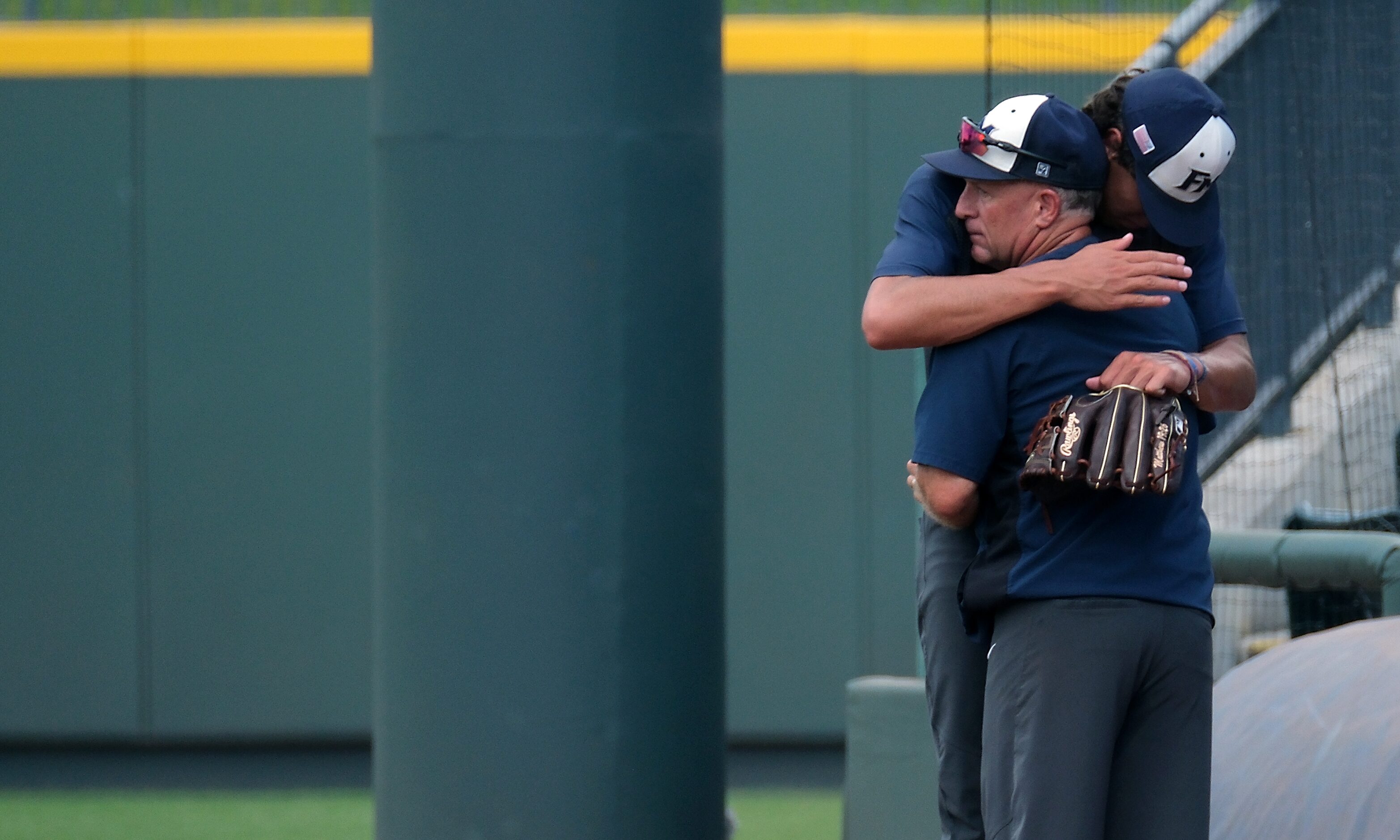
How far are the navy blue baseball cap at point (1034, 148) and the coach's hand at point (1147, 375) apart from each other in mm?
318

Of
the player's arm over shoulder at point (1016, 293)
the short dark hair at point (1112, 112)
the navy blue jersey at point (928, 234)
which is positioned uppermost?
the short dark hair at point (1112, 112)

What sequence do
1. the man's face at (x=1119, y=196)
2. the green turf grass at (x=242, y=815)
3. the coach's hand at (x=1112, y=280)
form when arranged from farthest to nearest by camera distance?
the green turf grass at (x=242, y=815) → the man's face at (x=1119, y=196) → the coach's hand at (x=1112, y=280)

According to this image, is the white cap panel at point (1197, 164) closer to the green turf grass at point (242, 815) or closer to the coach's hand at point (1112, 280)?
the coach's hand at point (1112, 280)

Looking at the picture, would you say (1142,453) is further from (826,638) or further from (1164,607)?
(826,638)

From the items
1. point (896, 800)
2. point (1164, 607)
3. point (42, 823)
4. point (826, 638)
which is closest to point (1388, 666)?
point (1164, 607)

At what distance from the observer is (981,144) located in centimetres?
258

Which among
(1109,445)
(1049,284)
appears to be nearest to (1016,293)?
(1049,284)

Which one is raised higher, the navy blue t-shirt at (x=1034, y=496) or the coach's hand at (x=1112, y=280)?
the coach's hand at (x=1112, y=280)

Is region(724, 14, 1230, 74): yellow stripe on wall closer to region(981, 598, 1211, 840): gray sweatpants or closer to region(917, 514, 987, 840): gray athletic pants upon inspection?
region(917, 514, 987, 840): gray athletic pants

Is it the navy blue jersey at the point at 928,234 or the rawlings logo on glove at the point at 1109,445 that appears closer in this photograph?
the rawlings logo on glove at the point at 1109,445

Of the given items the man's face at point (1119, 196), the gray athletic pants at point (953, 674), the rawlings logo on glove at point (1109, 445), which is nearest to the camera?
the rawlings logo on glove at point (1109, 445)

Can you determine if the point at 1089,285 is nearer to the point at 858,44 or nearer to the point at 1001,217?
the point at 1001,217

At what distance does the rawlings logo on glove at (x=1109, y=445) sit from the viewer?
2355 millimetres

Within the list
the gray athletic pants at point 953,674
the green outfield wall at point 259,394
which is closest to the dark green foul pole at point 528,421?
the gray athletic pants at point 953,674
